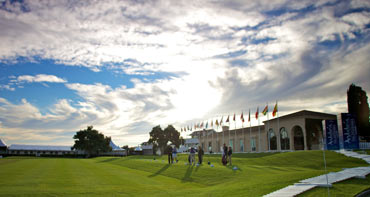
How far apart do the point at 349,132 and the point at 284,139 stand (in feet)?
50.9

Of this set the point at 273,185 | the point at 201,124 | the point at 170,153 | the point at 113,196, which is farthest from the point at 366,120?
the point at 113,196

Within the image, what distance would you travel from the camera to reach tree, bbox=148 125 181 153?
8536 cm

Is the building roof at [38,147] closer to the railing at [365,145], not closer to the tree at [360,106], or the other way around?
the tree at [360,106]

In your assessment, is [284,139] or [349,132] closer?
[349,132]

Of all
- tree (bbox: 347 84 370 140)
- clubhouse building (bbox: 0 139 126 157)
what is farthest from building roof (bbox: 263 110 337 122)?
clubhouse building (bbox: 0 139 126 157)

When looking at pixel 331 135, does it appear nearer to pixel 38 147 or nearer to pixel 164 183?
pixel 164 183

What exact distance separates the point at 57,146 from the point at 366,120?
11695 cm

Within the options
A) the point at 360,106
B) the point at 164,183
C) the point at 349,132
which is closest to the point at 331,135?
the point at 349,132

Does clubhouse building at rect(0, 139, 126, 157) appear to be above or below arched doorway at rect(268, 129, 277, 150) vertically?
below

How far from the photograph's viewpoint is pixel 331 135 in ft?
145

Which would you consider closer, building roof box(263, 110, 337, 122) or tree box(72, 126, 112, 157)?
building roof box(263, 110, 337, 122)

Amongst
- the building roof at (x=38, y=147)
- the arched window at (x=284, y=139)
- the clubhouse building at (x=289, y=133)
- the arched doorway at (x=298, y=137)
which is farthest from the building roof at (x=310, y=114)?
the building roof at (x=38, y=147)

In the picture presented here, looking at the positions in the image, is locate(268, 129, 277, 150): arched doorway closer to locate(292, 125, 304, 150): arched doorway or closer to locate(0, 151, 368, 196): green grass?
locate(292, 125, 304, 150): arched doorway

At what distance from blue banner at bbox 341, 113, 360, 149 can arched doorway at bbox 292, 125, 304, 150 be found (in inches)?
479
